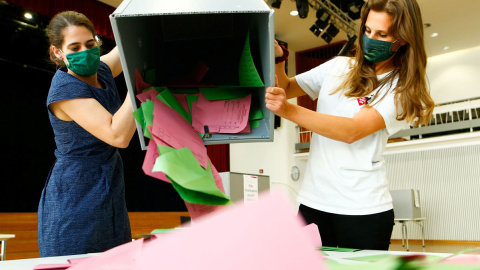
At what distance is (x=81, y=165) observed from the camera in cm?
102

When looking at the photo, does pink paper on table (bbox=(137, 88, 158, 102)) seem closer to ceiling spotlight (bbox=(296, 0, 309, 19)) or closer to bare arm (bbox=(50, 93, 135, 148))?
bare arm (bbox=(50, 93, 135, 148))

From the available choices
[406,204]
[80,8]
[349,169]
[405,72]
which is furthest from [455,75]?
[349,169]

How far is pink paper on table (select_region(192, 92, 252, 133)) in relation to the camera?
2.72 feet

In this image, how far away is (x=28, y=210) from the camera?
6.81 m

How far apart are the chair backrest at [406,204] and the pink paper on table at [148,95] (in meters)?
7.02

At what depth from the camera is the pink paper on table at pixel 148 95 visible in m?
0.71

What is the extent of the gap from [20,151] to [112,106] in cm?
663

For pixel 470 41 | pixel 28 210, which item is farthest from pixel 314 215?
pixel 470 41

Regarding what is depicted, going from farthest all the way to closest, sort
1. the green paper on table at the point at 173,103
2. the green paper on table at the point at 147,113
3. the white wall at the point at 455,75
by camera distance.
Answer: the white wall at the point at 455,75 → the green paper on table at the point at 173,103 → the green paper on table at the point at 147,113

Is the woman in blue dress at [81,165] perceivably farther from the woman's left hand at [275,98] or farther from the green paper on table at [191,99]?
the woman's left hand at [275,98]

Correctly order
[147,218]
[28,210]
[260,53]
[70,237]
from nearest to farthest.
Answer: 1. [260,53]
2. [70,237]
3. [28,210]
4. [147,218]

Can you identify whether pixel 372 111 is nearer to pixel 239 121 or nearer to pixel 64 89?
pixel 239 121

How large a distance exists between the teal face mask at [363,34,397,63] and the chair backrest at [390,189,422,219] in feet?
21.2

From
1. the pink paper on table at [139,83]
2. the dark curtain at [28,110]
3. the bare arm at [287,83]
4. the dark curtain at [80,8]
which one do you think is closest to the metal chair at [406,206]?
the dark curtain at [28,110]
